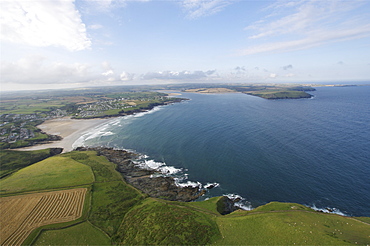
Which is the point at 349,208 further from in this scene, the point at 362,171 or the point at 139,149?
the point at 139,149

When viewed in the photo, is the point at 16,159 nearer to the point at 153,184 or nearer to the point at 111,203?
the point at 111,203

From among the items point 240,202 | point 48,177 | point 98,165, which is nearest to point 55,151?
point 48,177

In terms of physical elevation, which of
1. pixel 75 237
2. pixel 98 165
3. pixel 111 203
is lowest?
pixel 75 237

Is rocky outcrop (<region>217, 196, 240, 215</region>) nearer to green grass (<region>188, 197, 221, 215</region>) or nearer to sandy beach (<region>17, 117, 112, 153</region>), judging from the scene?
green grass (<region>188, 197, 221, 215</region>)

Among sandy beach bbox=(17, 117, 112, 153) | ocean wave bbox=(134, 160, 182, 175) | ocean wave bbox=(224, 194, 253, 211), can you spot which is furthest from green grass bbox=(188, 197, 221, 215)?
sandy beach bbox=(17, 117, 112, 153)

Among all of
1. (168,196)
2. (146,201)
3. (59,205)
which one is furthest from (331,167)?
(59,205)

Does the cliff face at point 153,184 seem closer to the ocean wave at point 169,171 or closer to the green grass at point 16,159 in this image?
the ocean wave at point 169,171

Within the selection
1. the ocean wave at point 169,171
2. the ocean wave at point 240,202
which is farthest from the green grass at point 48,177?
the ocean wave at point 240,202

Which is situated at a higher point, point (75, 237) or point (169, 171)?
point (169, 171)
